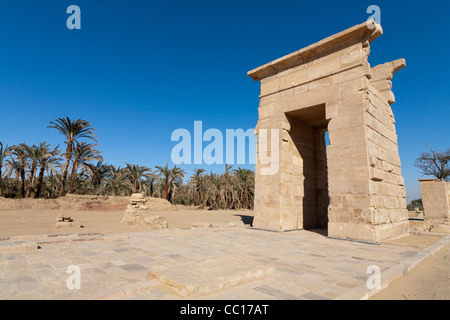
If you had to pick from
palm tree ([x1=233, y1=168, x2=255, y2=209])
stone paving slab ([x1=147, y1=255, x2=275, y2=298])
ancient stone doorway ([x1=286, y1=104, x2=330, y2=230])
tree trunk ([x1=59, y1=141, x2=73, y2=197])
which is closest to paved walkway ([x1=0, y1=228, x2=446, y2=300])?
stone paving slab ([x1=147, y1=255, x2=275, y2=298])

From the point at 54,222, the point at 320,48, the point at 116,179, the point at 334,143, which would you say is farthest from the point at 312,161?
the point at 116,179

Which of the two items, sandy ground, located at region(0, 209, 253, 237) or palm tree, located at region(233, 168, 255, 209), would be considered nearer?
sandy ground, located at region(0, 209, 253, 237)

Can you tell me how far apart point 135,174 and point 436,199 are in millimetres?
25643

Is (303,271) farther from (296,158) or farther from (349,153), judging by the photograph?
(296,158)

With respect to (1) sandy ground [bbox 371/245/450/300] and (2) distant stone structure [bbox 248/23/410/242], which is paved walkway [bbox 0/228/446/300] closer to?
(1) sandy ground [bbox 371/245/450/300]

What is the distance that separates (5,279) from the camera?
2824 mm

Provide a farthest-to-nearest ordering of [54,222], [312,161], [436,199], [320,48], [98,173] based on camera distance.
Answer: [98,173], [436,199], [54,222], [312,161], [320,48]

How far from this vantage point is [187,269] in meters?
2.91

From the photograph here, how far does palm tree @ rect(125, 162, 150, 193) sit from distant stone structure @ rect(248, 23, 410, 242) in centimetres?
2089

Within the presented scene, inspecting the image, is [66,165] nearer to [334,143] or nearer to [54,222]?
[54,222]

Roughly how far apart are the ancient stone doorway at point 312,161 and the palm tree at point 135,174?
2131cm

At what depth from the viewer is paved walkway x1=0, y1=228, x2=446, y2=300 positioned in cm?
246
